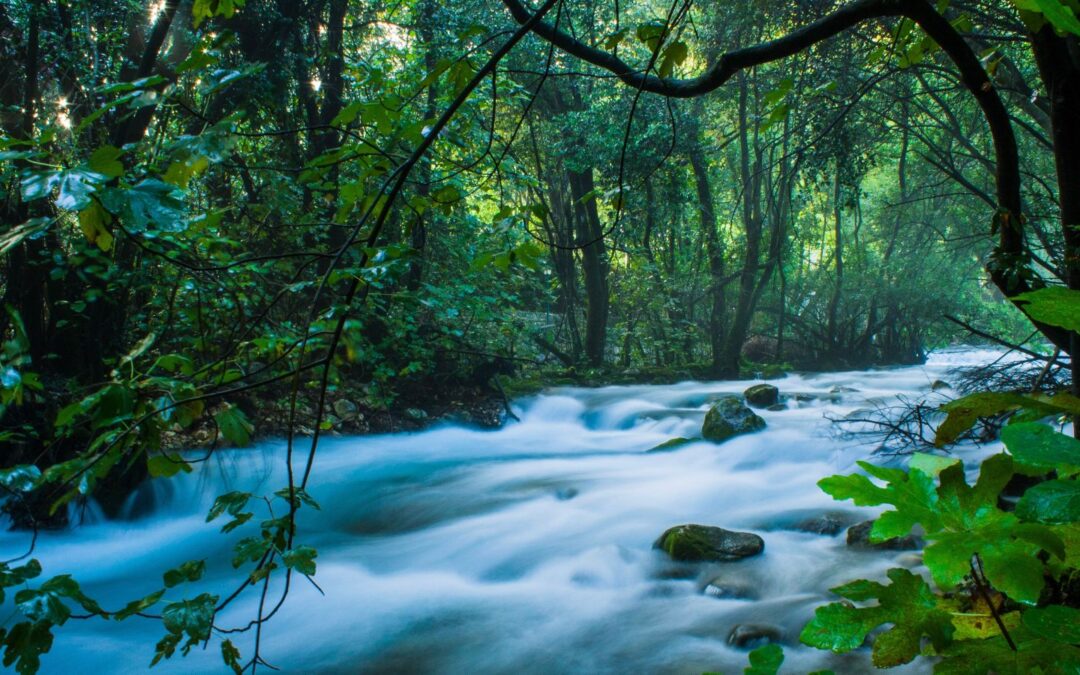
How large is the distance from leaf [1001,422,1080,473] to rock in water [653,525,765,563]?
162 inches

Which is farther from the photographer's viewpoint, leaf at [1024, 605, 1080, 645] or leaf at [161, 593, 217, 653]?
leaf at [161, 593, 217, 653]

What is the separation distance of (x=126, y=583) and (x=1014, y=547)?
5.87m

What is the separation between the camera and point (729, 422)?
7.91 m

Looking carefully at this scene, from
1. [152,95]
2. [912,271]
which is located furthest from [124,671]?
[912,271]

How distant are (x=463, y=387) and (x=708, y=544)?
19.3 feet

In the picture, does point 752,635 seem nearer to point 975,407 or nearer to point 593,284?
point 975,407

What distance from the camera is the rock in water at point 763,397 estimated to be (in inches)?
383

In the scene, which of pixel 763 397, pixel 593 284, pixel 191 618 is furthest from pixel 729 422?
pixel 191 618

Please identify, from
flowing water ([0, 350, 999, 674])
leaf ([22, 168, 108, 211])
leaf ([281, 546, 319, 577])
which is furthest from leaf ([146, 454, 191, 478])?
flowing water ([0, 350, 999, 674])

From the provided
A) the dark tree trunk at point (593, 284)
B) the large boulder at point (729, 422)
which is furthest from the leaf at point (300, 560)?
the dark tree trunk at point (593, 284)

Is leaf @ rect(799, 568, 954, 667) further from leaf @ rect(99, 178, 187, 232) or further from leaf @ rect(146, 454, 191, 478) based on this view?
leaf @ rect(146, 454, 191, 478)

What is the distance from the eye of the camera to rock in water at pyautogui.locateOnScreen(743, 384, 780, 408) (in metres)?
9.72

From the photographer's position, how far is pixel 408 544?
554 centimetres

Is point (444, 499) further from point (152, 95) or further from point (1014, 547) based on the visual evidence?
point (1014, 547)
